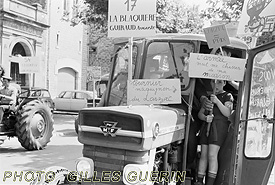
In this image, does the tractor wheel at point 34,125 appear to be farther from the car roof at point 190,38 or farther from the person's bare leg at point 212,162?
the person's bare leg at point 212,162

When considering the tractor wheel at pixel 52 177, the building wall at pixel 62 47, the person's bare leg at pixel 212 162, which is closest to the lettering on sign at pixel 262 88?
the person's bare leg at pixel 212 162

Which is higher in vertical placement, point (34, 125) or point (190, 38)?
point (190, 38)

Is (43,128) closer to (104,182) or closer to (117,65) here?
(117,65)

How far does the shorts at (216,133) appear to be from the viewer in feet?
12.6

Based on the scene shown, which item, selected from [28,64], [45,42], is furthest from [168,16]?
[45,42]

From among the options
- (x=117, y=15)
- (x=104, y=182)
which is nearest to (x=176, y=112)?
(x=104, y=182)

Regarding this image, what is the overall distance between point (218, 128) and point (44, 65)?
19.6m

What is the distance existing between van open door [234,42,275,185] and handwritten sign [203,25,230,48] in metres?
0.45

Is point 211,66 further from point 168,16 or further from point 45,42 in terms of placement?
point 45,42

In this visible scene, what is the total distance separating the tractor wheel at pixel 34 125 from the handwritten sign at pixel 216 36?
5869 millimetres

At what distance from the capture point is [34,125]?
869 cm

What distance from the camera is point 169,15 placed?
44.2 feet

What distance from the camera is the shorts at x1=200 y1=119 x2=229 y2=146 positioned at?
3.83 metres

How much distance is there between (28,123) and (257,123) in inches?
250
